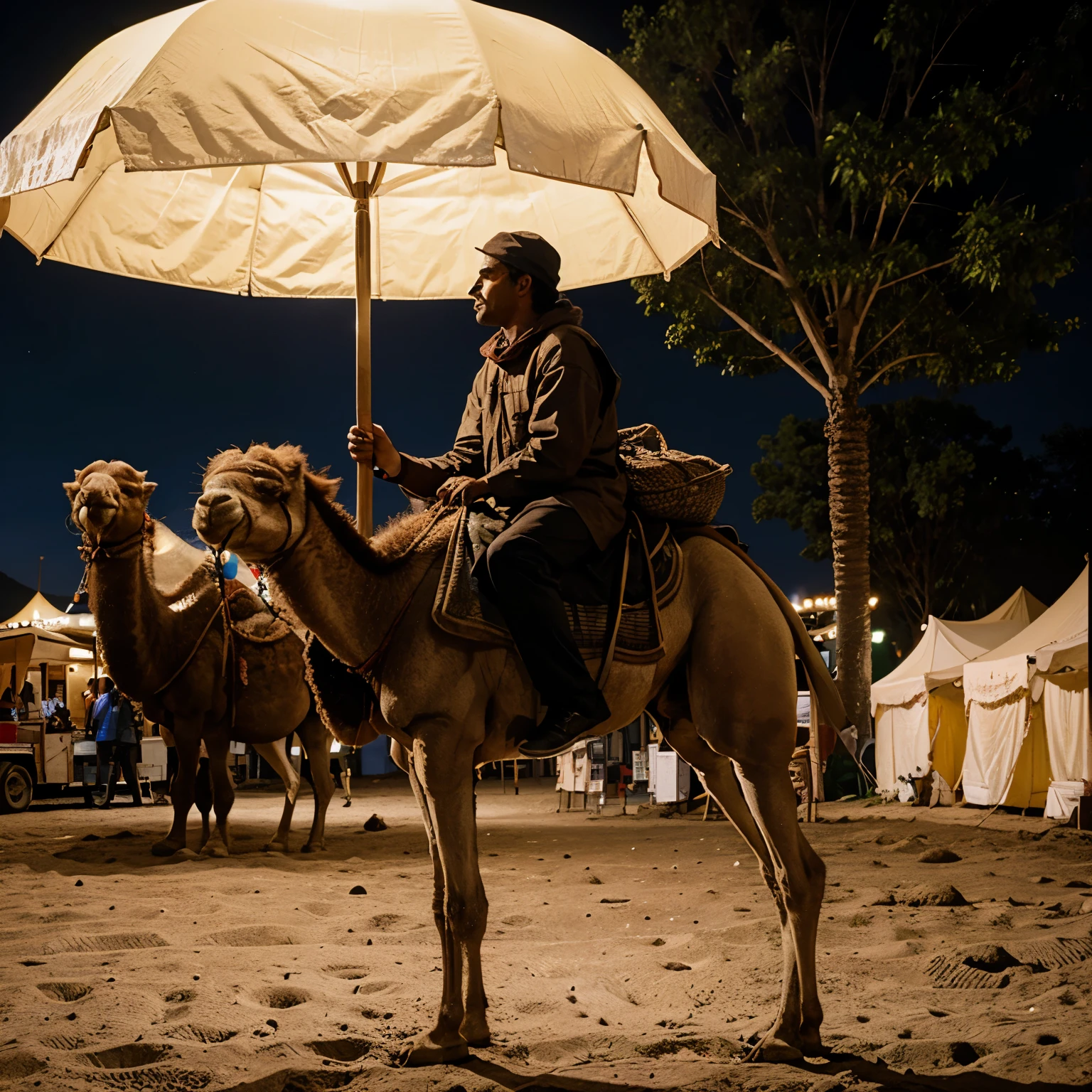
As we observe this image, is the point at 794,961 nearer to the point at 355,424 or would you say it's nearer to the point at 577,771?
the point at 355,424

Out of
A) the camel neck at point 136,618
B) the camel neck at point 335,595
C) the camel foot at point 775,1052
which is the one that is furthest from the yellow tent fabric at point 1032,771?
the camel neck at point 335,595

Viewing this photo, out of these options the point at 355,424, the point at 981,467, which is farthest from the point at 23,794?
the point at 981,467

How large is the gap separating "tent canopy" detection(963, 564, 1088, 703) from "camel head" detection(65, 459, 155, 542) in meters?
10.7

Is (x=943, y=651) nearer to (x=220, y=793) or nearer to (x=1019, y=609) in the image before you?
(x=1019, y=609)

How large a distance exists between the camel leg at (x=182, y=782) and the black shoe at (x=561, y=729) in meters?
5.91

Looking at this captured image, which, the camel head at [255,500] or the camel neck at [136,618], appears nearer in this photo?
the camel head at [255,500]

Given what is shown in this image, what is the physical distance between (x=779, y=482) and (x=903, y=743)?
61.1 feet

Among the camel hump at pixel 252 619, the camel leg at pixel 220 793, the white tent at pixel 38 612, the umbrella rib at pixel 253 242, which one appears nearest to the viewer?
the umbrella rib at pixel 253 242

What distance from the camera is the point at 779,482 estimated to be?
35469mm

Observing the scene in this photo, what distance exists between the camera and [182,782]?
348 inches

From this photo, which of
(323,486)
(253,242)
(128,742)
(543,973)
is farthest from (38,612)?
(323,486)

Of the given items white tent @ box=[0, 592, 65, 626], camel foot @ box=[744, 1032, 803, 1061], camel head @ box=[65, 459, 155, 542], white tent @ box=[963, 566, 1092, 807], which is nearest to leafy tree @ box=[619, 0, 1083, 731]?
white tent @ box=[963, 566, 1092, 807]

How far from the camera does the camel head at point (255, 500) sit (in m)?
3.48

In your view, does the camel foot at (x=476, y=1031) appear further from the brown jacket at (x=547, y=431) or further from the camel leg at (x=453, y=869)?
the brown jacket at (x=547, y=431)
